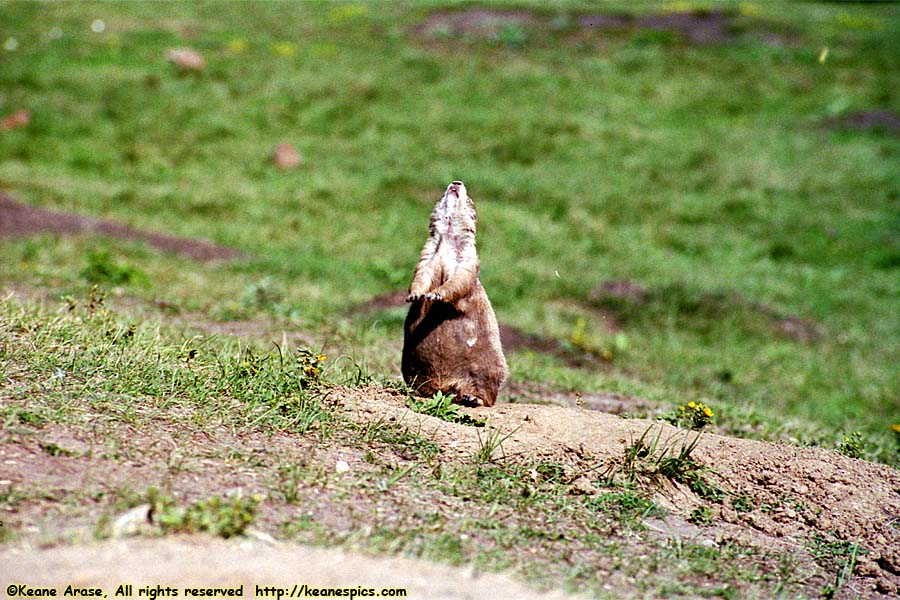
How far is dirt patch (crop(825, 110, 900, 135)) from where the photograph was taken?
18312mm

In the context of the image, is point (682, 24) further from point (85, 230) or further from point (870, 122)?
point (85, 230)

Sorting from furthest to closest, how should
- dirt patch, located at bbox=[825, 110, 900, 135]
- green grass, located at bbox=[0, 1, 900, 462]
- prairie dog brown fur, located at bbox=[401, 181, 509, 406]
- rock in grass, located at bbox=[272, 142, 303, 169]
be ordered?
dirt patch, located at bbox=[825, 110, 900, 135] < rock in grass, located at bbox=[272, 142, 303, 169] < green grass, located at bbox=[0, 1, 900, 462] < prairie dog brown fur, located at bbox=[401, 181, 509, 406]

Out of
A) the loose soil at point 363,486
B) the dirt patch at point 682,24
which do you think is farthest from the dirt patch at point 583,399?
the dirt patch at point 682,24

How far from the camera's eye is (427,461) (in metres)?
4.70

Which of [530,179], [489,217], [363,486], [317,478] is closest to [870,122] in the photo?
[530,179]

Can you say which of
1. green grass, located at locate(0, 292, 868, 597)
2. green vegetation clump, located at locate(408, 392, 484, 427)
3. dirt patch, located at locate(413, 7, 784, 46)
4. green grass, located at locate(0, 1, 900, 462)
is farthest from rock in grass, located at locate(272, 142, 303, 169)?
green vegetation clump, located at locate(408, 392, 484, 427)

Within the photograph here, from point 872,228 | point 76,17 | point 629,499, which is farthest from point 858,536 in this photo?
point 76,17

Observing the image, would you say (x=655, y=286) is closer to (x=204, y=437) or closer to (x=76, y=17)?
(x=204, y=437)

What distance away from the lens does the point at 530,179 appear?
624 inches

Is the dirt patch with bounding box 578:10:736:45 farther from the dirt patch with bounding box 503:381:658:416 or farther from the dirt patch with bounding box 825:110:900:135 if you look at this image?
the dirt patch with bounding box 503:381:658:416

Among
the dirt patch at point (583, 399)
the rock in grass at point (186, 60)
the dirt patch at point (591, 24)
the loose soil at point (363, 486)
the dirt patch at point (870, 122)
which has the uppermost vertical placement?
the dirt patch at point (591, 24)

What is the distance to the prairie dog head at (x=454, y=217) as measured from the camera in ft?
18.2

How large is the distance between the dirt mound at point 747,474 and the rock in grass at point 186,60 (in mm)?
17111

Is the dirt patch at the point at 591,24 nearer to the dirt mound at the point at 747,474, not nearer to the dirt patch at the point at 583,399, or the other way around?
the dirt patch at the point at 583,399
